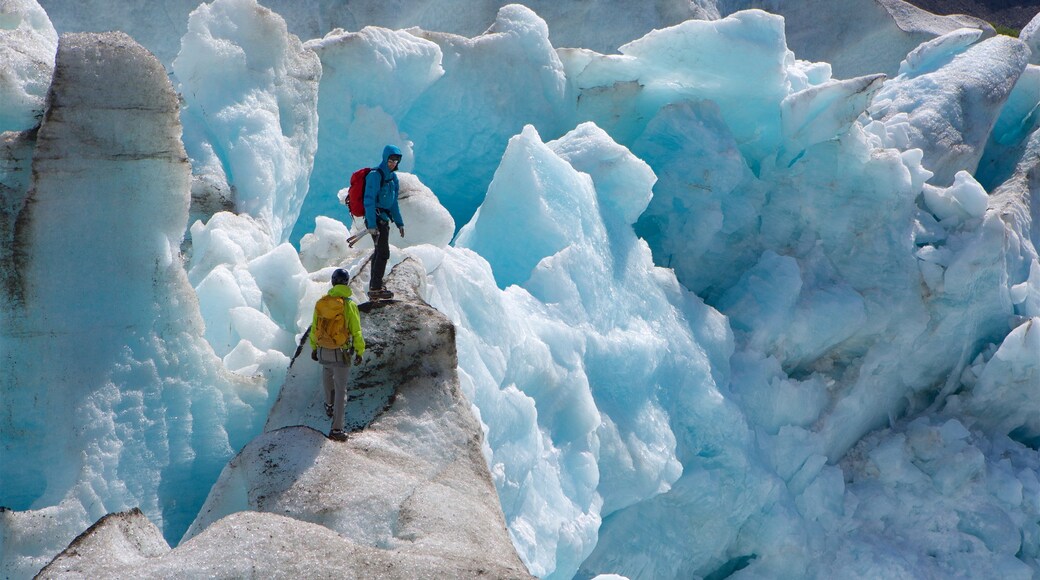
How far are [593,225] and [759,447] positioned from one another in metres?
2.29

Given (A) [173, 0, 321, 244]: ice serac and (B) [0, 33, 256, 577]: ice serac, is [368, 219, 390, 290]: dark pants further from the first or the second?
(A) [173, 0, 321, 244]: ice serac

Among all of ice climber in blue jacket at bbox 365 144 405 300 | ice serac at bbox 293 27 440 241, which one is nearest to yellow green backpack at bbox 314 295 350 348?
ice climber in blue jacket at bbox 365 144 405 300

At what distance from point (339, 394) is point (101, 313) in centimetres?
127

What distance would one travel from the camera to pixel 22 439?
16.8 feet

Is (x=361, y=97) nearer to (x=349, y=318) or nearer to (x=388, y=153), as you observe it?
(x=388, y=153)

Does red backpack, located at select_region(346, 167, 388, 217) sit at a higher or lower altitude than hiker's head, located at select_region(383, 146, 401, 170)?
lower

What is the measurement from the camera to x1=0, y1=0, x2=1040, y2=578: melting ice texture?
24.1 ft

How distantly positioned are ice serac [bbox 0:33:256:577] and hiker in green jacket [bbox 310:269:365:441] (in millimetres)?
953

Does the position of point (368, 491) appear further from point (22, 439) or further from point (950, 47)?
point (950, 47)

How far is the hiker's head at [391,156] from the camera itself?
19.9ft

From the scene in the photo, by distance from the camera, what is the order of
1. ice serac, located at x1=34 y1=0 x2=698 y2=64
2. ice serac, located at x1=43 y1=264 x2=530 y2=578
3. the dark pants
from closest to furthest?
ice serac, located at x1=43 y1=264 x2=530 y2=578 < the dark pants < ice serac, located at x1=34 y1=0 x2=698 y2=64

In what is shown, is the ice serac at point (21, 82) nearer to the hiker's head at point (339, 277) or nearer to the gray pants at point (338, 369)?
the hiker's head at point (339, 277)

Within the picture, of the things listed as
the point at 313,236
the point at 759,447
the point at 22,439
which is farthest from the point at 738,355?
the point at 22,439

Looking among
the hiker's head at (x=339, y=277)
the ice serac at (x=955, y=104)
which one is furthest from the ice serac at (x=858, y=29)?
the hiker's head at (x=339, y=277)
